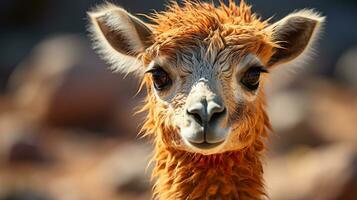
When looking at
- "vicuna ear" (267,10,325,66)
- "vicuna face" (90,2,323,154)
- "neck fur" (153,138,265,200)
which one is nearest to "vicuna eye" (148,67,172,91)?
"vicuna face" (90,2,323,154)

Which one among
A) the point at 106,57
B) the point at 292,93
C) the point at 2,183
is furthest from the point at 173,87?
the point at 292,93

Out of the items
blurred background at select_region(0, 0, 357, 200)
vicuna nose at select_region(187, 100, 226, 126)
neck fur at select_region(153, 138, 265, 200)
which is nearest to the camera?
vicuna nose at select_region(187, 100, 226, 126)

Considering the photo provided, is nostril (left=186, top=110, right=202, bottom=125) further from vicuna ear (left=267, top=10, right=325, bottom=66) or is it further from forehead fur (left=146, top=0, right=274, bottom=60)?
vicuna ear (left=267, top=10, right=325, bottom=66)

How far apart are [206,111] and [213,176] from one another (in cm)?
96

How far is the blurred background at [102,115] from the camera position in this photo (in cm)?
1917

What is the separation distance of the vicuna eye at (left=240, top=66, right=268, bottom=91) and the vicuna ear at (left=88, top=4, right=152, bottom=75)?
1054mm

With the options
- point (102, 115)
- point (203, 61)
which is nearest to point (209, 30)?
point (203, 61)

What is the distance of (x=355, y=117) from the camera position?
24438 millimetres

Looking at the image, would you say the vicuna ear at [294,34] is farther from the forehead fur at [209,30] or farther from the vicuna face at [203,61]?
the forehead fur at [209,30]

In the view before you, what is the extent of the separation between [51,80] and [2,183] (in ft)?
24.6

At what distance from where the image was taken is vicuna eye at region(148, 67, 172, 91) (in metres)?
8.75

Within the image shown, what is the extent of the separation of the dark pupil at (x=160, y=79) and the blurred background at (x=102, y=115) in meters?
8.64

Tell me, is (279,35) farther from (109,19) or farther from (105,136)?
(105,136)

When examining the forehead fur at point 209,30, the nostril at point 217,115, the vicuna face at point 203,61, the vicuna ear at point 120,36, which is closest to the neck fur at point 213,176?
the vicuna face at point 203,61
